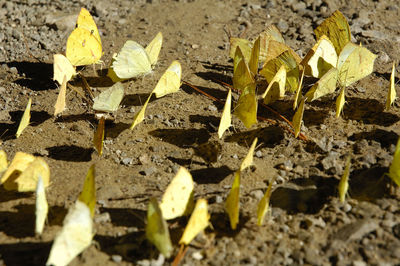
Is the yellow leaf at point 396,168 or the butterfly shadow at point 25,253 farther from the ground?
the yellow leaf at point 396,168

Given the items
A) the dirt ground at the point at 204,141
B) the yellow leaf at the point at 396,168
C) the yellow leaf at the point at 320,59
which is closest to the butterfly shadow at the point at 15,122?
the dirt ground at the point at 204,141

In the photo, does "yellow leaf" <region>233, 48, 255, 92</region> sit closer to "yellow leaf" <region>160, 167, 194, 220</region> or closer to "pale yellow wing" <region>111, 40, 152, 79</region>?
"pale yellow wing" <region>111, 40, 152, 79</region>

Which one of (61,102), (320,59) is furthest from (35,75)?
(320,59)

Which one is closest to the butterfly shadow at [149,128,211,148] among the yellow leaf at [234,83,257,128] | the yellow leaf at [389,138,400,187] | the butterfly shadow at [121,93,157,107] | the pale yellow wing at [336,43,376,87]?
the yellow leaf at [234,83,257,128]

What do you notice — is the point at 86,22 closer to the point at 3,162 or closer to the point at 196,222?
the point at 3,162

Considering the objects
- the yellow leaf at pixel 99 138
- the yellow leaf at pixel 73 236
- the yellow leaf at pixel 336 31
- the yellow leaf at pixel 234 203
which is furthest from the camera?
the yellow leaf at pixel 336 31

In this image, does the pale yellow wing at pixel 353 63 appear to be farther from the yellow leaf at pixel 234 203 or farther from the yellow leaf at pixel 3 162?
the yellow leaf at pixel 3 162
